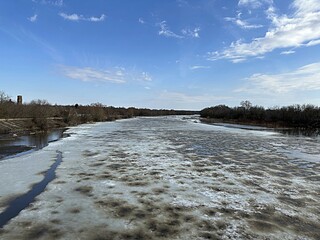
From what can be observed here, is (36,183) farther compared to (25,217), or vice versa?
(36,183)

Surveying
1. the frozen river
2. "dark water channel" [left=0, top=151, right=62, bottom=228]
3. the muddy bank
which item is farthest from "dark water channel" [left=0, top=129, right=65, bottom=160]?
the muddy bank

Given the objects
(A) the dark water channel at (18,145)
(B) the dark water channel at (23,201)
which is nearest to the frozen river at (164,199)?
(B) the dark water channel at (23,201)

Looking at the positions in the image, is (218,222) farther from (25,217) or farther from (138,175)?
(138,175)

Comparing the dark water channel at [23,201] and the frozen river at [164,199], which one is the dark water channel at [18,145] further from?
the dark water channel at [23,201]

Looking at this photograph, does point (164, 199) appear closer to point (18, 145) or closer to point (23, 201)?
point (23, 201)

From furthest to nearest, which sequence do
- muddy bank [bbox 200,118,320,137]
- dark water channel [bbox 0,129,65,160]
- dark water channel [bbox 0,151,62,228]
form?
muddy bank [bbox 200,118,320,137]
dark water channel [bbox 0,129,65,160]
dark water channel [bbox 0,151,62,228]

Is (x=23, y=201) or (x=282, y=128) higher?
(x=282, y=128)

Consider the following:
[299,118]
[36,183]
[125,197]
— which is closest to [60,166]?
[36,183]

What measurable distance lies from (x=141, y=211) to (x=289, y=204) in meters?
3.96

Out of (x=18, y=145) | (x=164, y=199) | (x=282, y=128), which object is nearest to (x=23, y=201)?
(x=164, y=199)

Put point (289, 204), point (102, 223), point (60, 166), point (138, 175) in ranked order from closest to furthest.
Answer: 1. point (102, 223)
2. point (289, 204)
3. point (138, 175)
4. point (60, 166)

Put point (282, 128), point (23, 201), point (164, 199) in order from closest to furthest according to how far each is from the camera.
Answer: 1. point (23, 201)
2. point (164, 199)
3. point (282, 128)

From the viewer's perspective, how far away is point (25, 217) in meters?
6.57

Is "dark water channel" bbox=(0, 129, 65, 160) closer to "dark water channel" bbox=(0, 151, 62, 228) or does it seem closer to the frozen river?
the frozen river
